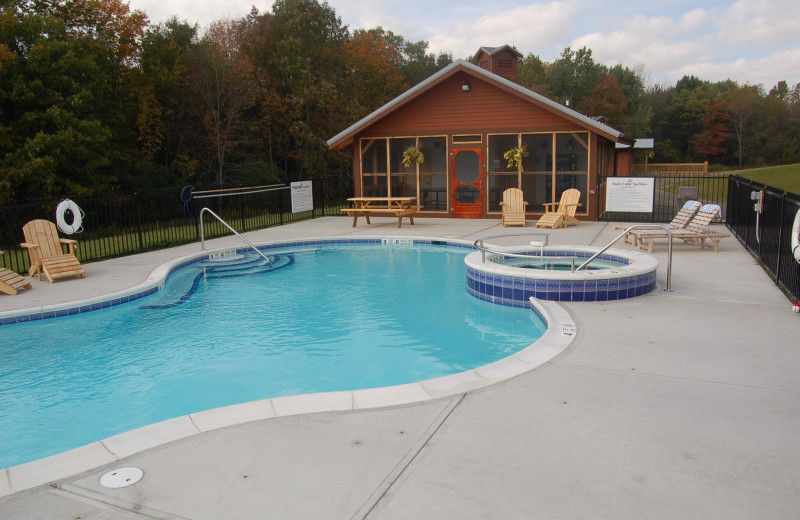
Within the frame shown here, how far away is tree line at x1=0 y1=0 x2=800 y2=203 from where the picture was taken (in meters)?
20.3

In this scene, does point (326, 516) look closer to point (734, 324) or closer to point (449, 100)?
point (734, 324)

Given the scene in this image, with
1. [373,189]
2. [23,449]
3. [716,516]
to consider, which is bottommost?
[23,449]

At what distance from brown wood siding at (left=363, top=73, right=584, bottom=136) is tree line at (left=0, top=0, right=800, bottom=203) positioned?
36.5ft

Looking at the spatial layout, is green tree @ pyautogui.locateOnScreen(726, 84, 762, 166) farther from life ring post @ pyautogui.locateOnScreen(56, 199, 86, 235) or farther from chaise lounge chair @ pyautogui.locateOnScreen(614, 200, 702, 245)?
life ring post @ pyautogui.locateOnScreen(56, 199, 86, 235)

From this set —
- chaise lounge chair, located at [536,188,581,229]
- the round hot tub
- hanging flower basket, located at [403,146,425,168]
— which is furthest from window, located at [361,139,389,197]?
the round hot tub

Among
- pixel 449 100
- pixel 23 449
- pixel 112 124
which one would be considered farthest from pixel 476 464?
pixel 112 124

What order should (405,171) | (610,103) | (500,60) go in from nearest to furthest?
(405,171)
(500,60)
(610,103)

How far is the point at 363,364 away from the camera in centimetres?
625

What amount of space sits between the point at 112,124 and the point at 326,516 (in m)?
24.3

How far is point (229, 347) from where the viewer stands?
271 inches

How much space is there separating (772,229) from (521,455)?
309 inches

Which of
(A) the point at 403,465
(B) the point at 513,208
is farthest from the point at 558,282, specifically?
(B) the point at 513,208

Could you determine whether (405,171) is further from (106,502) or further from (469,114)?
(106,502)

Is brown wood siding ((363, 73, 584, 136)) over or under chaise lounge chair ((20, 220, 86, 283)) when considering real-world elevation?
over
